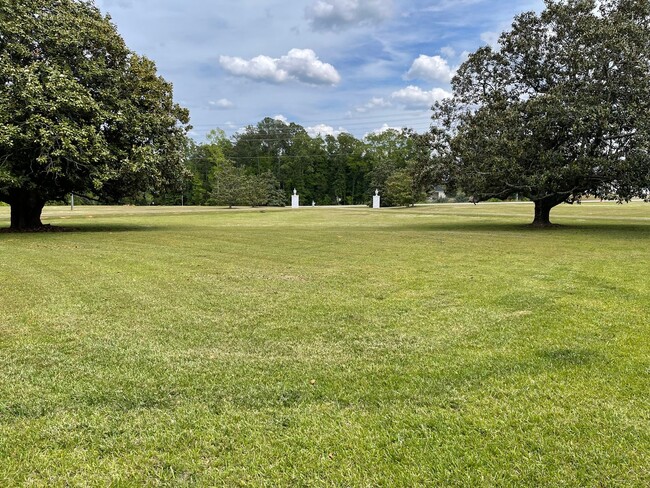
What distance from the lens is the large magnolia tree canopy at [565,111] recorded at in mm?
17578

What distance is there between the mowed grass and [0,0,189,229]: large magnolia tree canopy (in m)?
9.80

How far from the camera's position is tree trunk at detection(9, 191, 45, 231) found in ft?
62.1

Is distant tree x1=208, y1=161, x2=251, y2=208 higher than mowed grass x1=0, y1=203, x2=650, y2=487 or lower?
higher

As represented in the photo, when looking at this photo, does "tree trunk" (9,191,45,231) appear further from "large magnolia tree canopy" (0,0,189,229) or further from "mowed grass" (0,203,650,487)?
"mowed grass" (0,203,650,487)

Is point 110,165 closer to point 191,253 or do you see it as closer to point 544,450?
point 191,253

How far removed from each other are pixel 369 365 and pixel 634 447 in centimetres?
201

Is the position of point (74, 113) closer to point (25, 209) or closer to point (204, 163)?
point (25, 209)

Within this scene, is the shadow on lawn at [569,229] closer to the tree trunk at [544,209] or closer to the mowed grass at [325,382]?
the tree trunk at [544,209]

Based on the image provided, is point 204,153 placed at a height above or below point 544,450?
above

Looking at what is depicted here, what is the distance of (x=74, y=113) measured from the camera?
54.9ft

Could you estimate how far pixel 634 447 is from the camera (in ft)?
9.02

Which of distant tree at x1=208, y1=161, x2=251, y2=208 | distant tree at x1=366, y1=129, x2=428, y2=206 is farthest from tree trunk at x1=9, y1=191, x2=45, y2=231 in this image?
distant tree at x1=366, y1=129, x2=428, y2=206

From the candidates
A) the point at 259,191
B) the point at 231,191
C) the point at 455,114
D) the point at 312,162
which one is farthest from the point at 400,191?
the point at 455,114

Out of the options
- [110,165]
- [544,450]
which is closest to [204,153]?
[110,165]
